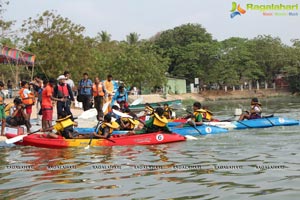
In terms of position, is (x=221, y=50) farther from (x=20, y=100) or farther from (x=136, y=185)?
(x=136, y=185)

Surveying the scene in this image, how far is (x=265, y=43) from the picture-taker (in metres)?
57.7

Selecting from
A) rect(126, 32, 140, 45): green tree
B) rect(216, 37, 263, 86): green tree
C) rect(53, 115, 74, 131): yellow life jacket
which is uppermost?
rect(126, 32, 140, 45): green tree

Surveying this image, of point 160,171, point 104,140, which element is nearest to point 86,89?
point 104,140

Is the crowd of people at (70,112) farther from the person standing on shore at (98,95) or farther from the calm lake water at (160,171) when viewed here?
the calm lake water at (160,171)

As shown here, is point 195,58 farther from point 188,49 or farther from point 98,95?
point 98,95

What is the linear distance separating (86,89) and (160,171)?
28.6ft

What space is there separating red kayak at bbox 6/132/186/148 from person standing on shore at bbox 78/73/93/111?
4.33 m

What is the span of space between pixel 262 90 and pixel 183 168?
5146 centimetres

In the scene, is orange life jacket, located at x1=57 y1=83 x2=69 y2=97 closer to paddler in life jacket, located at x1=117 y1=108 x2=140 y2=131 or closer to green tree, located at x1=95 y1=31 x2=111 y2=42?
paddler in life jacket, located at x1=117 y1=108 x2=140 y2=131

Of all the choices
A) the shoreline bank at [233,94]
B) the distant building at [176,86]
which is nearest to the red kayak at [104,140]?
the shoreline bank at [233,94]

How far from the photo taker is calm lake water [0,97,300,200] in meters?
6.27

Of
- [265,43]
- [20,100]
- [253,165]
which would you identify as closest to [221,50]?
[265,43]

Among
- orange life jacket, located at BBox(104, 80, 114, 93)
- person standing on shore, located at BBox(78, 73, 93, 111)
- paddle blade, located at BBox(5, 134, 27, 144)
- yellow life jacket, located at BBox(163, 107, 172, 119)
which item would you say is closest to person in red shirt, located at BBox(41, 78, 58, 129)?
paddle blade, located at BBox(5, 134, 27, 144)

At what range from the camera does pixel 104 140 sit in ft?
36.8
